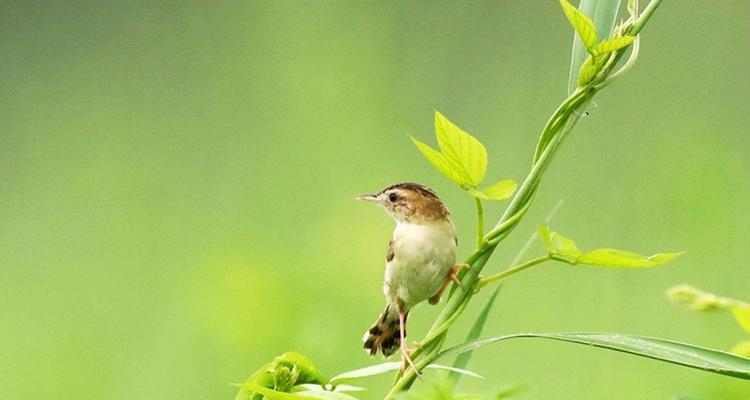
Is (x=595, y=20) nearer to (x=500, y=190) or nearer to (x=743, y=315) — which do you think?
(x=500, y=190)

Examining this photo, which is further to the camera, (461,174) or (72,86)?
(72,86)

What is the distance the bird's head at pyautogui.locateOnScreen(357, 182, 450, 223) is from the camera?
48.5 inches

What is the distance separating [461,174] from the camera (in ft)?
2.23

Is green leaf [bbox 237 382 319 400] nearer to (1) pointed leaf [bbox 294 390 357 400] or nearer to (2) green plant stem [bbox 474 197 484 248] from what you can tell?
(1) pointed leaf [bbox 294 390 357 400]

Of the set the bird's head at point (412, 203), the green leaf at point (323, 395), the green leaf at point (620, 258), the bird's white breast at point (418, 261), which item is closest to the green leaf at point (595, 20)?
the green leaf at point (620, 258)

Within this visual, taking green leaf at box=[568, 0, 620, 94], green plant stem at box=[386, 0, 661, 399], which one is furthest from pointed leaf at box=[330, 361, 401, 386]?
green leaf at box=[568, 0, 620, 94]

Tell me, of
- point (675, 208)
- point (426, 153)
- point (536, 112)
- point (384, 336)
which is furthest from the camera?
point (536, 112)

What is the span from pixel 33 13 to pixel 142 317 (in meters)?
2.46

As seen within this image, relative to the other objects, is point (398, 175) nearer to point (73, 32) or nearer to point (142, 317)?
point (142, 317)

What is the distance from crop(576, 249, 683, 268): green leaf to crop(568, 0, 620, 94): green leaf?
0.12m

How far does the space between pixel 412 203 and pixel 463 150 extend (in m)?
0.59

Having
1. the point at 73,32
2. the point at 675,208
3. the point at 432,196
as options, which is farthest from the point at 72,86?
the point at 432,196

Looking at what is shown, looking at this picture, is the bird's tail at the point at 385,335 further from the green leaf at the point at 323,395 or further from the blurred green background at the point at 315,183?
the green leaf at the point at 323,395

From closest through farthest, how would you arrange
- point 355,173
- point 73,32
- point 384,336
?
point 384,336 < point 355,173 < point 73,32
